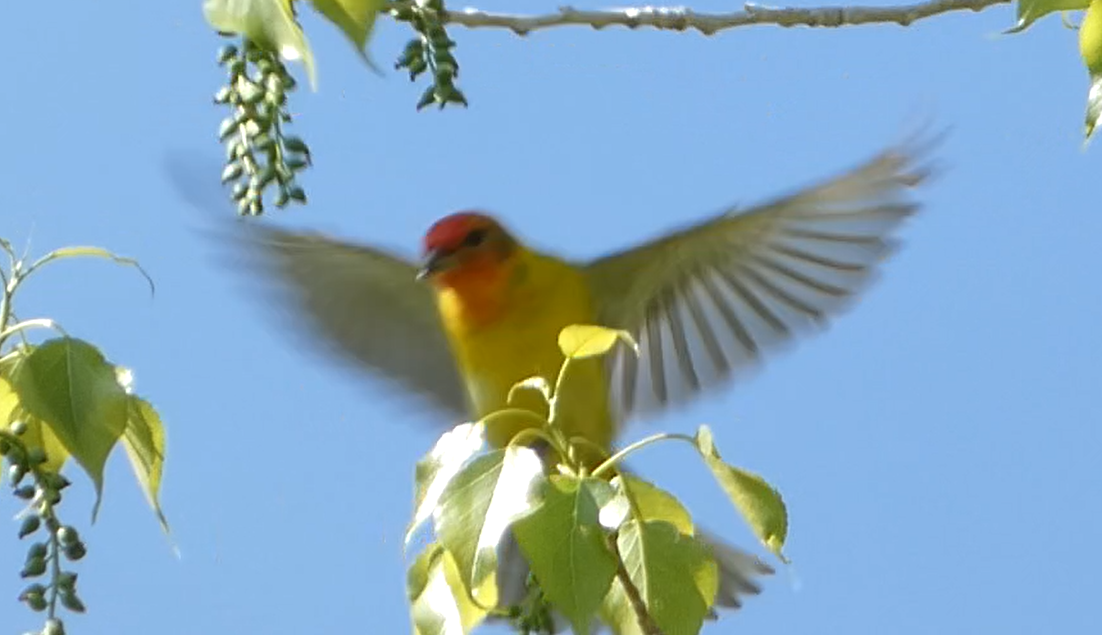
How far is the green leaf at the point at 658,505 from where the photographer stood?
2.38 m

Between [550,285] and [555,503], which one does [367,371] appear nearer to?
[550,285]

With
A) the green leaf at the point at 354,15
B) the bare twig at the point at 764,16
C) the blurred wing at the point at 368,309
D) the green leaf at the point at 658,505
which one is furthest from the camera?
the blurred wing at the point at 368,309

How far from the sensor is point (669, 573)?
2.22m

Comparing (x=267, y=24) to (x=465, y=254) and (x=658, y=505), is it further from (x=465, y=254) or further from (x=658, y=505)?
(x=465, y=254)

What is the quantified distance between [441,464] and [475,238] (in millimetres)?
1897

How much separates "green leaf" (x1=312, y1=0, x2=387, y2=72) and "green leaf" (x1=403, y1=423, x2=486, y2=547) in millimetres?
501

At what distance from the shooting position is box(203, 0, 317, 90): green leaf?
2039 millimetres

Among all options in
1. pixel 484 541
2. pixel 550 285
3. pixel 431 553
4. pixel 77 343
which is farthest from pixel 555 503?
pixel 550 285

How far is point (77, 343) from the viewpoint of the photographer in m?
2.23

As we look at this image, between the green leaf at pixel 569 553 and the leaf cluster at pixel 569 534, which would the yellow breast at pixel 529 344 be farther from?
the green leaf at pixel 569 553

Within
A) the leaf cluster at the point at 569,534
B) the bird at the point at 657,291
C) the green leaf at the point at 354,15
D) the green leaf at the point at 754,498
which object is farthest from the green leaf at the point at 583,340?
the bird at the point at 657,291

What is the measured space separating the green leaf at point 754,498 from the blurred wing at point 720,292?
1.68m

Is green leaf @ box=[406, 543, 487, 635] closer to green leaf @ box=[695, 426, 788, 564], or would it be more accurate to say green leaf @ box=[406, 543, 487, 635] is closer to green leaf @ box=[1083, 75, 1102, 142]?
green leaf @ box=[695, 426, 788, 564]

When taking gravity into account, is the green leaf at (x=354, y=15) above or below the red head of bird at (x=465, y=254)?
above
